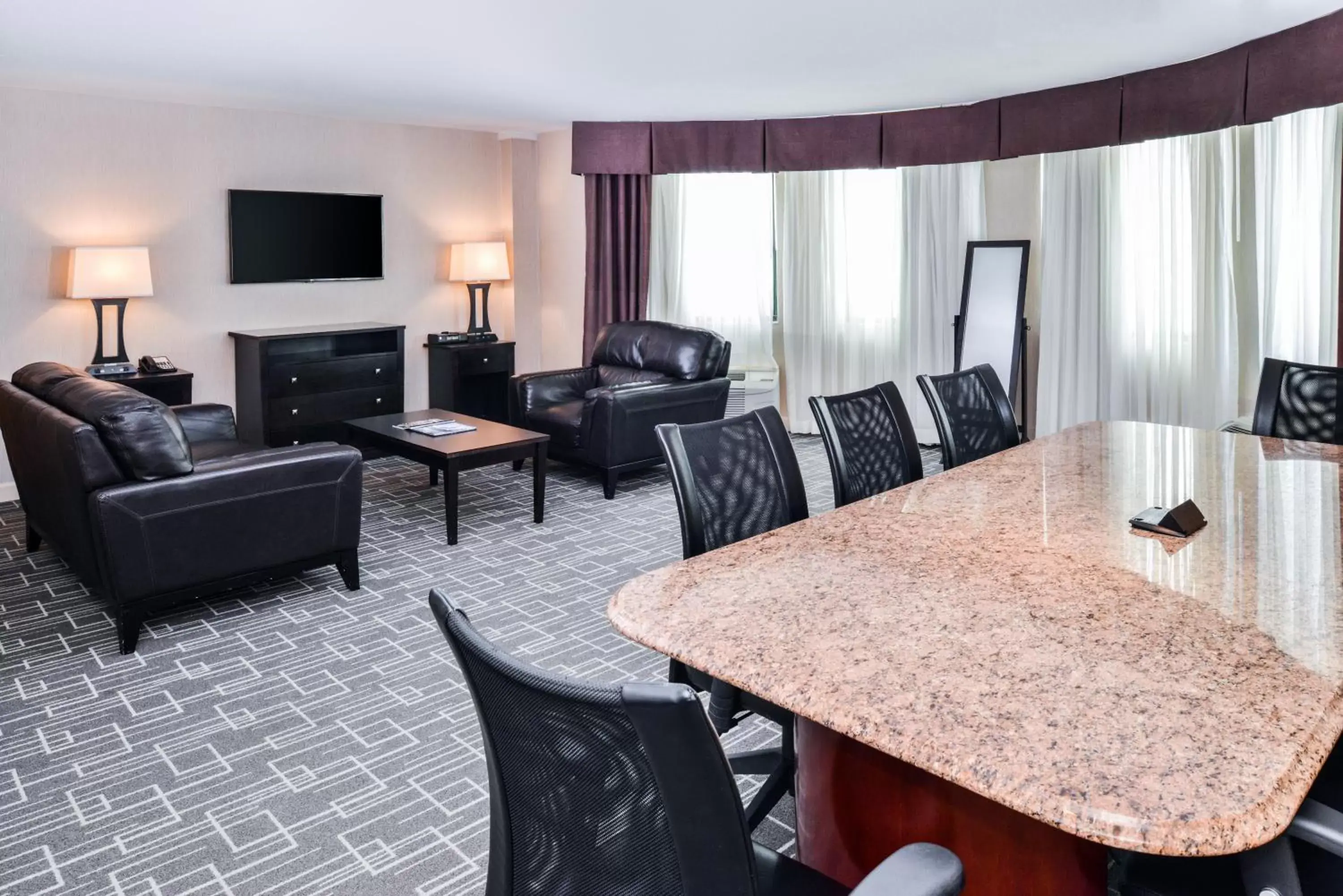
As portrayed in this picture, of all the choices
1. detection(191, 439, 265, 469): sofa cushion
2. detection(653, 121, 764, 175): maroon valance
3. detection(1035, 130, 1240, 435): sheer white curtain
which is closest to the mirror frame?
detection(1035, 130, 1240, 435): sheer white curtain

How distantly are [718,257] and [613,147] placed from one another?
43.5 inches

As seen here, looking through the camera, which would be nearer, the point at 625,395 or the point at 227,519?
the point at 227,519

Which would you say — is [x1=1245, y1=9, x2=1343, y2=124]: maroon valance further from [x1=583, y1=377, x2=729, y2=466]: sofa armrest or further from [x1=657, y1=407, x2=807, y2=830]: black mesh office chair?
[x1=657, y1=407, x2=807, y2=830]: black mesh office chair

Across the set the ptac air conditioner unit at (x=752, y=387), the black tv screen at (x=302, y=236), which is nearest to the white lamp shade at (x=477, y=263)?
the black tv screen at (x=302, y=236)

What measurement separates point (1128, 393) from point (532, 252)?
439 cm

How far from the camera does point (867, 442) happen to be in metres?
2.89

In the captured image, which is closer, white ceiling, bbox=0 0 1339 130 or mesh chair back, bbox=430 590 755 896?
mesh chair back, bbox=430 590 755 896

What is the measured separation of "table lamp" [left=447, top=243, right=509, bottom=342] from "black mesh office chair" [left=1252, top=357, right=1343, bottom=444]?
17.3ft

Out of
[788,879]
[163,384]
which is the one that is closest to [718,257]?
[163,384]

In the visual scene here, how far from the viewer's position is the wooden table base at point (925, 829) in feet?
5.06

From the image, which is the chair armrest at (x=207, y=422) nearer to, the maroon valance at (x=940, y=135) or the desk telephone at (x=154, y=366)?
the desk telephone at (x=154, y=366)

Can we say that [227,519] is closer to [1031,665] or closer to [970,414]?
[970,414]

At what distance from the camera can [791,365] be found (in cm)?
770

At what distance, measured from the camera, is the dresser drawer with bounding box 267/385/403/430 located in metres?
6.35
